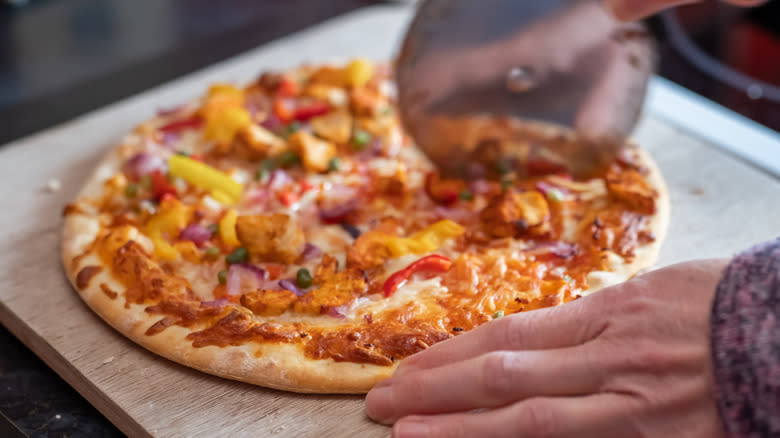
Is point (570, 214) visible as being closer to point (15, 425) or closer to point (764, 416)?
point (764, 416)

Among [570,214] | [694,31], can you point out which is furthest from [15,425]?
[694,31]

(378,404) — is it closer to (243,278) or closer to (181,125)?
(243,278)

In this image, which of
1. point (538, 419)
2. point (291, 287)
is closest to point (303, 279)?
point (291, 287)

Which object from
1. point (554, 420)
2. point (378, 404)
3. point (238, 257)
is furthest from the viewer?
point (238, 257)

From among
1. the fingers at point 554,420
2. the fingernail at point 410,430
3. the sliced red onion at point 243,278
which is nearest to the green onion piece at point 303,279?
the sliced red onion at point 243,278

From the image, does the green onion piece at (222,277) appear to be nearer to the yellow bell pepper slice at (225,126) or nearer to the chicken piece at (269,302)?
the chicken piece at (269,302)

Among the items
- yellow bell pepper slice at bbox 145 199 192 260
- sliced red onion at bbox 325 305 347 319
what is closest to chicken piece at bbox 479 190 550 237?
sliced red onion at bbox 325 305 347 319
